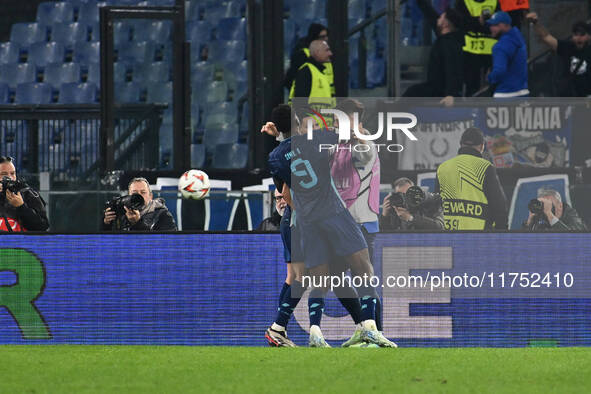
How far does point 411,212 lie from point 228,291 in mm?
1695

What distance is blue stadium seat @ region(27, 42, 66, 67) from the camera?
61.1ft

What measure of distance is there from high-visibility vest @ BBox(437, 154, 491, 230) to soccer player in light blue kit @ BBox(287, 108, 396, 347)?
104cm

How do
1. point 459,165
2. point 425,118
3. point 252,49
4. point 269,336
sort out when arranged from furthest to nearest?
point 252,49
point 425,118
point 459,165
point 269,336

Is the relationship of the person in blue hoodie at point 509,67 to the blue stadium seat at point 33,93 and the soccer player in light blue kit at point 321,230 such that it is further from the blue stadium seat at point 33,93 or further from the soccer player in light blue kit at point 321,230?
the blue stadium seat at point 33,93

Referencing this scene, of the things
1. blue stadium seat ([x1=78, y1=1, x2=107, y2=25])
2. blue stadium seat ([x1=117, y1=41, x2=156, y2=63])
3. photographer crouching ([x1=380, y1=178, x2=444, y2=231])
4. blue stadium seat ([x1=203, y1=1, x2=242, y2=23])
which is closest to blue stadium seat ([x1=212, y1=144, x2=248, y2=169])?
blue stadium seat ([x1=117, y1=41, x2=156, y2=63])

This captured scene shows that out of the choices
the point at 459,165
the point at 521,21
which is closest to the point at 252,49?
the point at 521,21

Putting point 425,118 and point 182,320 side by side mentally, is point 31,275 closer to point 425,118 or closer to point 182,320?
point 182,320

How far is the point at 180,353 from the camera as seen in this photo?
8.28m

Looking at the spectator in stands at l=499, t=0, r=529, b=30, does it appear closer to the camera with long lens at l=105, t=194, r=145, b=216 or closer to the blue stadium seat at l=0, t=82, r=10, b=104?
the camera with long lens at l=105, t=194, r=145, b=216

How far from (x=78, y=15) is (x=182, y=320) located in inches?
422

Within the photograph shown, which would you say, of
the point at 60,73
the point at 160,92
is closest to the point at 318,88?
the point at 160,92

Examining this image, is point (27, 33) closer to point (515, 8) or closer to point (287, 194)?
point (515, 8)

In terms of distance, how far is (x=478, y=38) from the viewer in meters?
13.2

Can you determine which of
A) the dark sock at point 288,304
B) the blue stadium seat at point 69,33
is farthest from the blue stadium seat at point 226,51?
the dark sock at point 288,304
